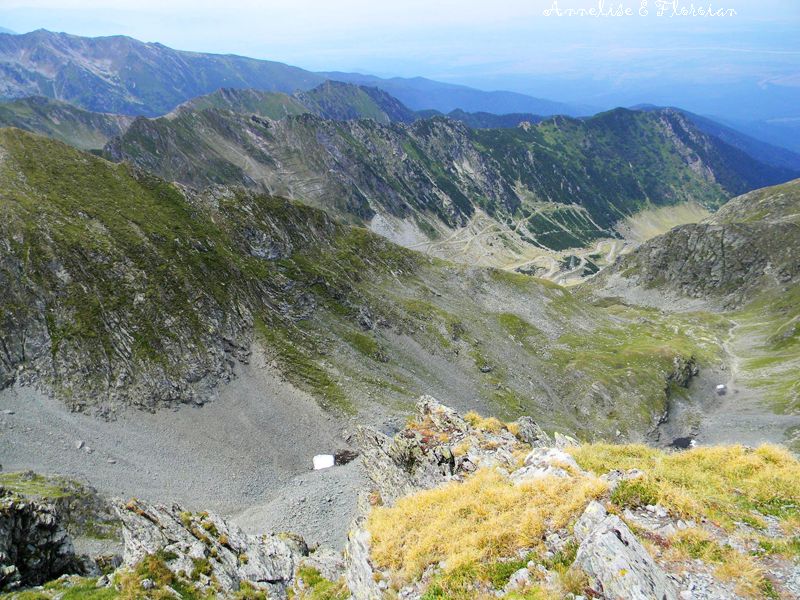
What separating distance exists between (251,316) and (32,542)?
6166 centimetres

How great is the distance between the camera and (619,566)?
536 inches

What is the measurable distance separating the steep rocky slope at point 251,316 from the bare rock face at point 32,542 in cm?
4139

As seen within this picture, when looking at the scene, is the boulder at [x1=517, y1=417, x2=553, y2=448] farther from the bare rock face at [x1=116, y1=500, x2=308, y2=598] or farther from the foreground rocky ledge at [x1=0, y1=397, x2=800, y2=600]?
the bare rock face at [x1=116, y1=500, x2=308, y2=598]

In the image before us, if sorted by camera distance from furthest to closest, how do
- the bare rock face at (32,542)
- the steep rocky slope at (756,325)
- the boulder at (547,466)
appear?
the steep rocky slope at (756,325) < the bare rock face at (32,542) < the boulder at (547,466)

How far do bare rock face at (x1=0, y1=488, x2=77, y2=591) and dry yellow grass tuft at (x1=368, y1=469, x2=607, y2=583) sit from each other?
24.0m

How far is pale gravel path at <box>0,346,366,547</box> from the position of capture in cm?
5831

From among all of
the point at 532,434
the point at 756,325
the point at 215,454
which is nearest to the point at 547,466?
the point at 532,434

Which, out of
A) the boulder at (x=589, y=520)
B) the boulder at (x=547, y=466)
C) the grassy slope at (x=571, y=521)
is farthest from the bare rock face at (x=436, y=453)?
the boulder at (x=589, y=520)

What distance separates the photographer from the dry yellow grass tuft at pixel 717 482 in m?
16.8

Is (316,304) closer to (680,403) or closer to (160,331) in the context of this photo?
(160,331)

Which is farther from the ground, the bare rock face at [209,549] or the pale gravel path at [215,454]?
the bare rock face at [209,549]

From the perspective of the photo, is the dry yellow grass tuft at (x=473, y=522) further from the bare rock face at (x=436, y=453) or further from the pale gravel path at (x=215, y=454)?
the pale gravel path at (x=215, y=454)

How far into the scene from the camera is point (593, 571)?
551 inches

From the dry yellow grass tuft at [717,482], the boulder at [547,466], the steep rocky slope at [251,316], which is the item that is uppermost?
the dry yellow grass tuft at [717,482]
